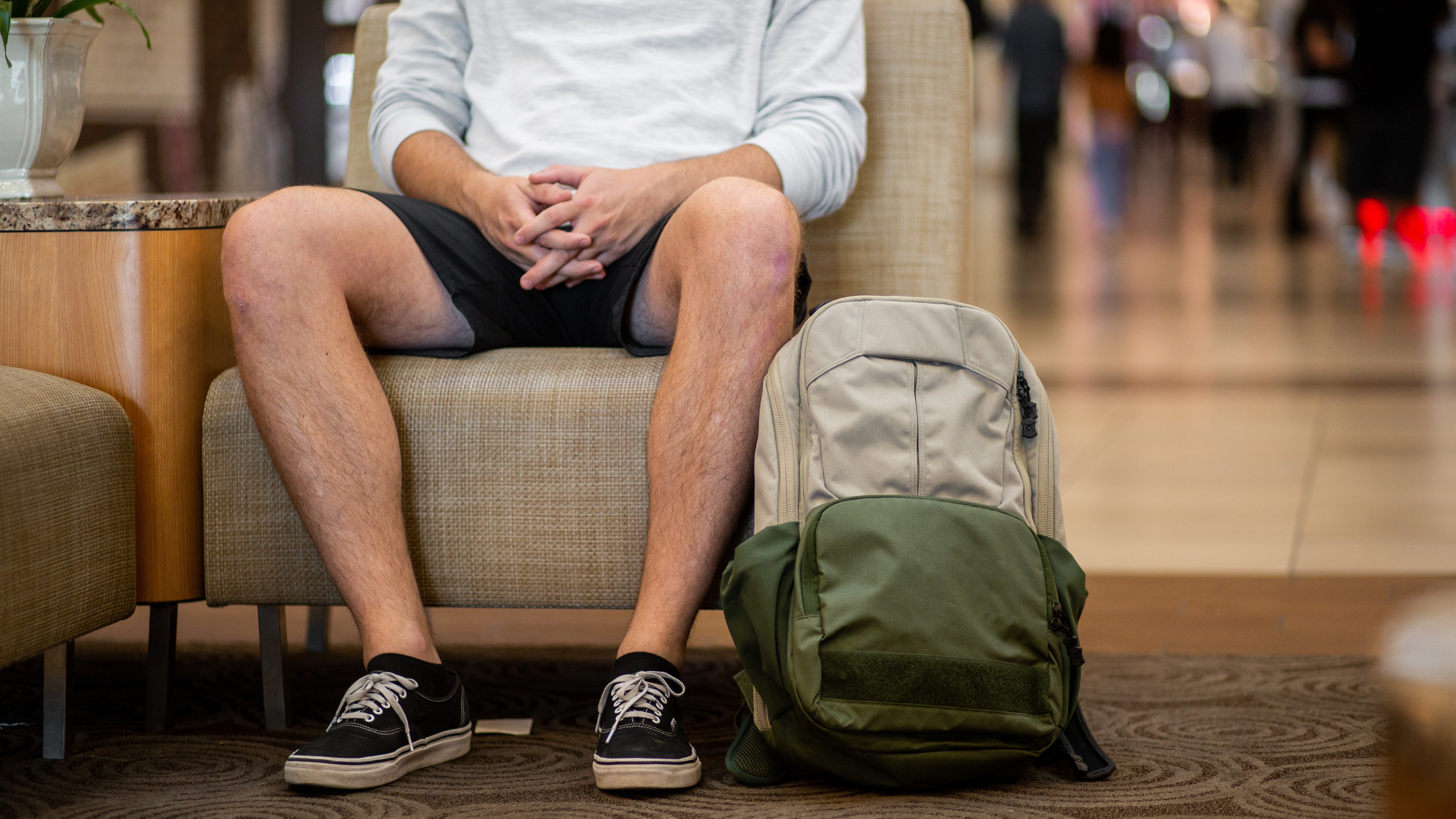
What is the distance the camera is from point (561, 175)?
1645mm

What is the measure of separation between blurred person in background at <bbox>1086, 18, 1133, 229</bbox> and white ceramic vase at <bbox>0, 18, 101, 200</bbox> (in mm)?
10063

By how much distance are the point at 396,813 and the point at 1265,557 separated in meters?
1.75

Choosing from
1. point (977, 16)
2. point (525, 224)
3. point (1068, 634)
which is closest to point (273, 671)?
point (525, 224)

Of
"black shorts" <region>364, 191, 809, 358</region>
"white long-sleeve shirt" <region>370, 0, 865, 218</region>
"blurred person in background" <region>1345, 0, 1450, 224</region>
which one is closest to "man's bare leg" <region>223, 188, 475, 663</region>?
"black shorts" <region>364, 191, 809, 358</region>

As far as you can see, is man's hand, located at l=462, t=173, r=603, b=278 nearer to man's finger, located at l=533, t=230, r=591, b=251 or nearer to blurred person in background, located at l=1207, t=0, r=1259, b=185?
man's finger, located at l=533, t=230, r=591, b=251

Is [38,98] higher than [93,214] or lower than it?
higher

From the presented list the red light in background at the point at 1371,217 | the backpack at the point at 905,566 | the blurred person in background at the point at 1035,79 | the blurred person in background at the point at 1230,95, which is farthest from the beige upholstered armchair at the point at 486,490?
the blurred person in background at the point at 1230,95

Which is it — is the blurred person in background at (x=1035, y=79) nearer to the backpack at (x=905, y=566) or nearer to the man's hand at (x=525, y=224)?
the man's hand at (x=525, y=224)

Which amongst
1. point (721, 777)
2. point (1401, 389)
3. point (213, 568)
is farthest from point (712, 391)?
point (1401, 389)

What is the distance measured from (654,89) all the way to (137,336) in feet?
2.23

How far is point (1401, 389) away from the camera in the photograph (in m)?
4.13

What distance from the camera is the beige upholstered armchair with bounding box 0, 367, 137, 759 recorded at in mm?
1391

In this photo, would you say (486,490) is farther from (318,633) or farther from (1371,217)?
(1371,217)

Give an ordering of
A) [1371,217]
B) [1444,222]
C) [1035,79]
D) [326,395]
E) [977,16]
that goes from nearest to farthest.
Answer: [326,395] < [977,16] < [1371,217] < [1444,222] < [1035,79]
